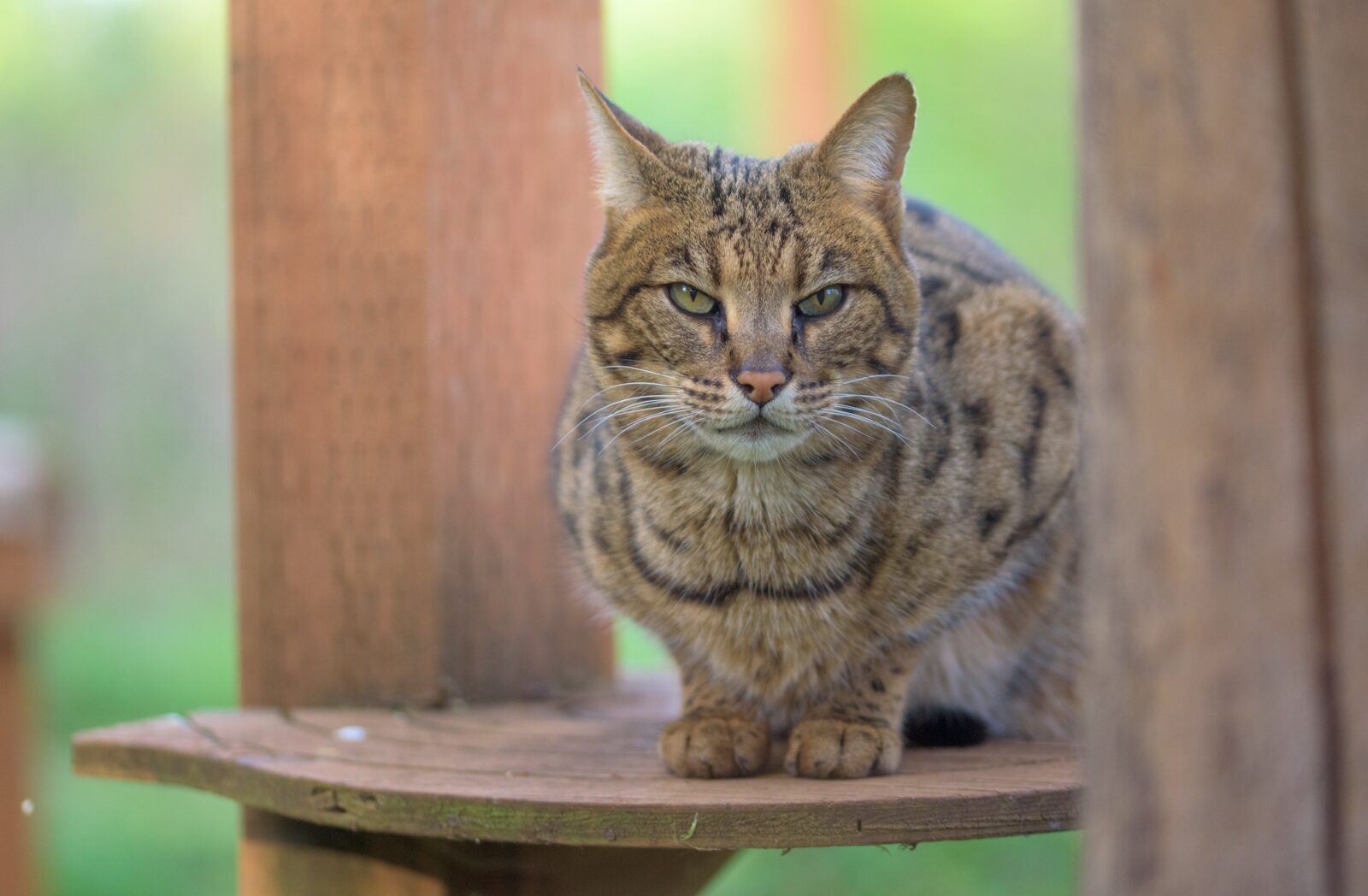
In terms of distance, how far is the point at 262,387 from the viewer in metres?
2.85

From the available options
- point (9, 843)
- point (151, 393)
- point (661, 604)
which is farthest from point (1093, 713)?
point (151, 393)

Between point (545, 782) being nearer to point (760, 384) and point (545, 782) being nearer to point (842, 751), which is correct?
point (842, 751)

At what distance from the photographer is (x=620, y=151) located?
7.77ft

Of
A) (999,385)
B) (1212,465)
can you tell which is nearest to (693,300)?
(999,385)

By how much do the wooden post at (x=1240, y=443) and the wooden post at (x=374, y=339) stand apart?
1.77 meters

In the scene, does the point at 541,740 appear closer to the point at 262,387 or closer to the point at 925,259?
the point at 262,387

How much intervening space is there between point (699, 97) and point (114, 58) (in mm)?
3456

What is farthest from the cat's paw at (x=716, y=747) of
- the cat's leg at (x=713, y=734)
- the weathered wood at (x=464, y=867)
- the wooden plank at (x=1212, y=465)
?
the wooden plank at (x=1212, y=465)

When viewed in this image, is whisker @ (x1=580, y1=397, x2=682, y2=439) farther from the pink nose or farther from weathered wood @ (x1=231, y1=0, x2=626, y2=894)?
weathered wood @ (x1=231, y1=0, x2=626, y2=894)

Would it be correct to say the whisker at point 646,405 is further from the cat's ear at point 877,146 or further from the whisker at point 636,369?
the cat's ear at point 877,146

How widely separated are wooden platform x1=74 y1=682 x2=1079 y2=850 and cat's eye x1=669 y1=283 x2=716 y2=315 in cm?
72

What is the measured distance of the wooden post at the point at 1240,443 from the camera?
1193 mm

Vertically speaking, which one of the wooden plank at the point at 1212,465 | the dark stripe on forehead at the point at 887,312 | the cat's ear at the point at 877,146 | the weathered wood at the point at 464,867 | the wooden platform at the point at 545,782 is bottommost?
the weathered wood at the point at 464,867

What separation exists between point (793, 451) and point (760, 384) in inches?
8.0
